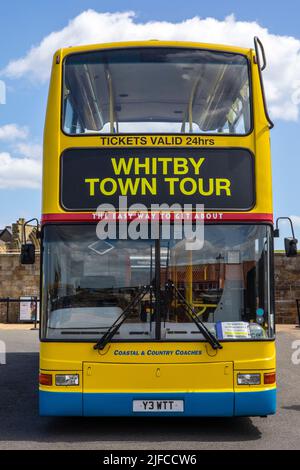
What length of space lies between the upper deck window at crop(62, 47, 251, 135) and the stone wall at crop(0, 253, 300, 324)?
16560mm

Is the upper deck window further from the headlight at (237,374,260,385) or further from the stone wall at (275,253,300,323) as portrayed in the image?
the stone wall at (275,253,300,323)

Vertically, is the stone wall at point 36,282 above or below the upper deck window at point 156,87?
below

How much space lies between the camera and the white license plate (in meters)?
7.54

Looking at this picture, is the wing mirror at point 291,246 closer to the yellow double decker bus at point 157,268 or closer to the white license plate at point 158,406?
the yellow double decker bus at point 157,268

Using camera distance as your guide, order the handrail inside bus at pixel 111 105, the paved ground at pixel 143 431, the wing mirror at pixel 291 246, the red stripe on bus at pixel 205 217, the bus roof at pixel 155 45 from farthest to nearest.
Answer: the handrail inside bus at pixel 111 105 < the wing mirror at pixel 291 246 < the bus roof at pixel 155 45 < the red stripe on bus at pixel 205 217 < the paved ground at pixel 143 431

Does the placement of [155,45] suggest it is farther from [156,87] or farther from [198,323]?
[198,323]

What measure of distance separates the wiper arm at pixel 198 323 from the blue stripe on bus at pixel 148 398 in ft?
1.68

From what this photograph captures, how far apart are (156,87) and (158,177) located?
1.69 m

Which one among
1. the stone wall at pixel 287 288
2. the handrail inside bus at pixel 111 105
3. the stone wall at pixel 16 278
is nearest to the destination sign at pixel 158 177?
the handrail inside bus at pixel 111 105

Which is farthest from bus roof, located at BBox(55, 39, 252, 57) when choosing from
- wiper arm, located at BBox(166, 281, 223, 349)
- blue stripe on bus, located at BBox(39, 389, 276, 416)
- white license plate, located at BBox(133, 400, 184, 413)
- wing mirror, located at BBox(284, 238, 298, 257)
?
white license plate, located at BBox(133, 400, 184, 413)

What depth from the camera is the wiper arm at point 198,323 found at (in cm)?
759

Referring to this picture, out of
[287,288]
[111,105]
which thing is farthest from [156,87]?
[287,288]

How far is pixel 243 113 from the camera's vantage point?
8.27 meters

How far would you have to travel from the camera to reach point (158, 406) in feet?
24.8
